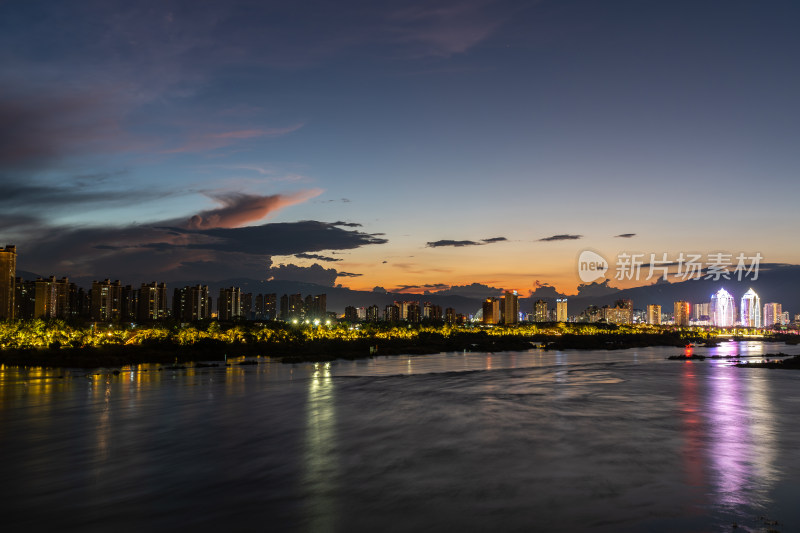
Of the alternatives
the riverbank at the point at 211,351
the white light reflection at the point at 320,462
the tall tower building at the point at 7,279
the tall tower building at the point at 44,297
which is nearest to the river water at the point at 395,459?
the white light reflection at the point at 320,462

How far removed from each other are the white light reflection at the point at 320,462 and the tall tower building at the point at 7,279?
143 metres

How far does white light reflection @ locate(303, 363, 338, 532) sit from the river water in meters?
0.08

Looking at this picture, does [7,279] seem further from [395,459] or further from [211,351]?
[395,459]

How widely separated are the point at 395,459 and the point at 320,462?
238cm

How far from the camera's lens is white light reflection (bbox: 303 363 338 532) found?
12938 millimetres

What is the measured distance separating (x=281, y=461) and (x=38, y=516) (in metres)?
6.82

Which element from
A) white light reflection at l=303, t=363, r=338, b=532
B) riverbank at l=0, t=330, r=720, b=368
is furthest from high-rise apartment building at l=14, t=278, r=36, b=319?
white light reflection at l=303, t=363, r=338, b=532

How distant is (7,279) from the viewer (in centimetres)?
14650

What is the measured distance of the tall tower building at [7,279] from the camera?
470 feet

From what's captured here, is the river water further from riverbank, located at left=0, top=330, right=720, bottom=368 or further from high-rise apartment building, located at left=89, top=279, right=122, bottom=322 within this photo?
high-rise apartment building, located at left=89, top=279, right=122, bottom=322

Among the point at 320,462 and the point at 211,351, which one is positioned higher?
the point at 320,462

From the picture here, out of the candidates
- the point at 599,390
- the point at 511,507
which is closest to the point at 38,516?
the point at 511,507

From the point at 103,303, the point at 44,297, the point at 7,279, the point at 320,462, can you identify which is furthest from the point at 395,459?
the point at 103,303

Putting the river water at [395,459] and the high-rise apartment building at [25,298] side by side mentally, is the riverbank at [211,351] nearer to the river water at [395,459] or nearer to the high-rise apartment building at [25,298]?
the river water at [395,459]
